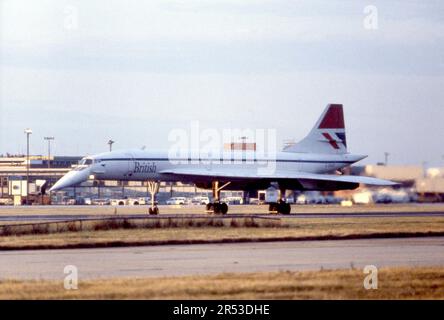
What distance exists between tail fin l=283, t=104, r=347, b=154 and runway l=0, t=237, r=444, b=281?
109 feet

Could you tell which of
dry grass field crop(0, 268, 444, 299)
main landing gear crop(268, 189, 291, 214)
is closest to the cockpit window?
main landing gear crop(268, 189, 291, 214)

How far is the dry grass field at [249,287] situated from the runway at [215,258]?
1.65 m

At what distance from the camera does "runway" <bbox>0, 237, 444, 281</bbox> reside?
21.8m

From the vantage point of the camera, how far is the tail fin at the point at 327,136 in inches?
2520

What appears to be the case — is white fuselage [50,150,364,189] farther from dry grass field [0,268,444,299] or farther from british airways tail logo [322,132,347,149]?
dry grass field [0,268,444,299]

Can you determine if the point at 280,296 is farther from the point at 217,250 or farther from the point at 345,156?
the point at 345,156

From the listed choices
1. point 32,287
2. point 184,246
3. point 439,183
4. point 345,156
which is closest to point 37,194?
point 345,156

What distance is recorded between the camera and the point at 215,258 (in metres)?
24.9

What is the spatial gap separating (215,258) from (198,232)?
32.5 feet

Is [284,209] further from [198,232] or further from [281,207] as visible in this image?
[198,232]

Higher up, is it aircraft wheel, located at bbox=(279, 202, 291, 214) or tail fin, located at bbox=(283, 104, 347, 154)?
tail fin, located at bbox=(283, 104, 347, 154)

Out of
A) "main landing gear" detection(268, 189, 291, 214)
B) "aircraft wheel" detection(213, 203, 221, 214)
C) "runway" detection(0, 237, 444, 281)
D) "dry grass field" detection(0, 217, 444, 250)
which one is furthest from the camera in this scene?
"main landing gear" detection(268, 189, 291, 214)
